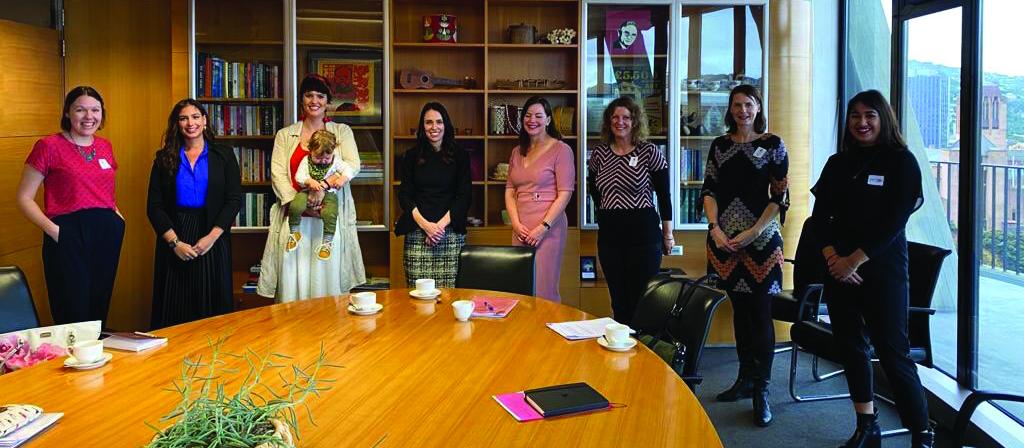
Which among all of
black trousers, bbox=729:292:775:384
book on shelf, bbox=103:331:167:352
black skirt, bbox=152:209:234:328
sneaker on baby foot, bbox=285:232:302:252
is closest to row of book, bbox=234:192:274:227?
sneaker on baby foot, bbox=285:232:302:252

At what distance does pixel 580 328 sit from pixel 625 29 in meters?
3.37

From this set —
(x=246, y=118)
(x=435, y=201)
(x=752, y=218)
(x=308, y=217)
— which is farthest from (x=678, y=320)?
(x=246, y=118)

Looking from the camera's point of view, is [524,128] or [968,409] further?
[524,128]

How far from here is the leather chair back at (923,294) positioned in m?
3.64

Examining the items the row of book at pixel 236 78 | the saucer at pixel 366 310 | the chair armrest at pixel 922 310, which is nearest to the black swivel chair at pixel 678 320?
the saucer at pixel 366 310

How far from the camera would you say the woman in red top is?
4.02m

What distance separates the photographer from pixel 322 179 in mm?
4402

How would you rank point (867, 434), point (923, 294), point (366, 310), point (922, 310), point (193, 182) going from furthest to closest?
point (193, 182)
point (923, 294)
point (922, 310)
point (867, 434)
point (366, 310)

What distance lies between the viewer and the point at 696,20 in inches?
218

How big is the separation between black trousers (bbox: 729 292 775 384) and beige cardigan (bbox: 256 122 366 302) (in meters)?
2.14

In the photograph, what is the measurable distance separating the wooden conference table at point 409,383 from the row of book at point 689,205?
110 inches

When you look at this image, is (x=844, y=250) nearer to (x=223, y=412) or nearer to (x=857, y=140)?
(x=857, y=140)

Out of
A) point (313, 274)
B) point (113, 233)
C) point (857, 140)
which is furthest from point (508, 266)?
point (113, 233)

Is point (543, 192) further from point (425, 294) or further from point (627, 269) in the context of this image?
point (425, 294)
